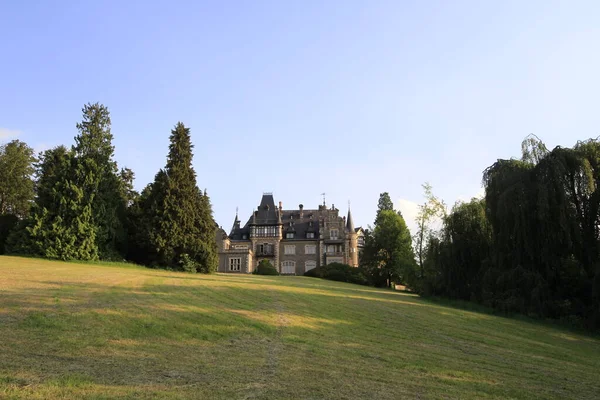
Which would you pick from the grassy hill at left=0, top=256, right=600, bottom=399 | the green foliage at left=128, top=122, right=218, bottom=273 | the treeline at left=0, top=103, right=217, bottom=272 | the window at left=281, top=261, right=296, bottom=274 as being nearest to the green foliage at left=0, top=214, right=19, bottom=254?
the treeline at left=0, top=103, right=217, bottom=272

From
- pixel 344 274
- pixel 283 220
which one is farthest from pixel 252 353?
pixel 283 220

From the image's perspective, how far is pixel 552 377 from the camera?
31.6 ft

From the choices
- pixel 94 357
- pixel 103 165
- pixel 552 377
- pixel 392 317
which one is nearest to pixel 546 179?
pixel 392 317

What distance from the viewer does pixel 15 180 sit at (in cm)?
5031

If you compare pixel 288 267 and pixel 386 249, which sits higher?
pixel 386 249

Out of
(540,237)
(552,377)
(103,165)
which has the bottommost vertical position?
(552,377)

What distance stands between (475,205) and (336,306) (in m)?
17.2

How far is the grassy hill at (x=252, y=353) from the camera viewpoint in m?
6.90

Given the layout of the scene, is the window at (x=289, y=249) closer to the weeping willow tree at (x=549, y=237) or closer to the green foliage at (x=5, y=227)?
the green foliage at (x=5, y=227)

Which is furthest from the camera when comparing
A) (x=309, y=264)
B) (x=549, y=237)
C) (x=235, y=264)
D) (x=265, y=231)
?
(x=265, y=231)

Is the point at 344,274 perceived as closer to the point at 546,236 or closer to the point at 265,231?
the point at 265,231

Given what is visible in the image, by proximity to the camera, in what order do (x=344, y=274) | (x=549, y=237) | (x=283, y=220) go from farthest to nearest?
(x=283, y=220), (x=344, y=274), (x=549, y=237)

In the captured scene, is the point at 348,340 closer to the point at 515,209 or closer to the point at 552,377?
the point at 552,377

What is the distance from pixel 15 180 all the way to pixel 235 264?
96.8 feet
